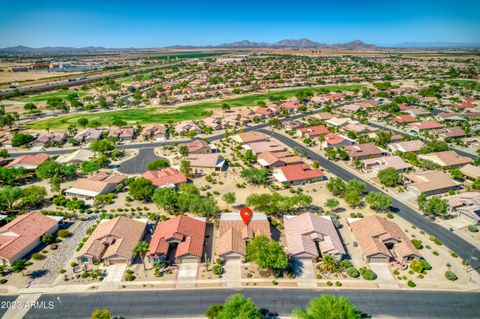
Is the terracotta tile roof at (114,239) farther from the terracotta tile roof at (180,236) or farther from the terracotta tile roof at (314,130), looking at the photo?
the terracotta tile roof at (314,130)

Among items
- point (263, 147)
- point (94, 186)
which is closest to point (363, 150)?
point (263, 147)

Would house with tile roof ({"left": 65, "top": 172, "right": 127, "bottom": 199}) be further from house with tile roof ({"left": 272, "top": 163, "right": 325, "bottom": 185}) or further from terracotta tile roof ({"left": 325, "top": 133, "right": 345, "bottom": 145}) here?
terracotta tile roof ({"left": 325, "top": 133, "right": 345, "bottom": 145})

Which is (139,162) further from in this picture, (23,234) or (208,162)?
(23,234)

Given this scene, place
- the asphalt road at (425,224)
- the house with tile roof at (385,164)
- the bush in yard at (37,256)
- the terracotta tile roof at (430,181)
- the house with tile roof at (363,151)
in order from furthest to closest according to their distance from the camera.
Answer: the house with tile roof at (363,151) → the house with tile roof at (385,164) → the terracotta tile roof at (430,181) → the asphalt road at (425,224) → the bush in yard at (37,256)

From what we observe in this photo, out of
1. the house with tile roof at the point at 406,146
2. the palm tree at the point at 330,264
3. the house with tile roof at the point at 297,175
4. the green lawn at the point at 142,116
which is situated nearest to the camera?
the palm tree at the point at 330,264

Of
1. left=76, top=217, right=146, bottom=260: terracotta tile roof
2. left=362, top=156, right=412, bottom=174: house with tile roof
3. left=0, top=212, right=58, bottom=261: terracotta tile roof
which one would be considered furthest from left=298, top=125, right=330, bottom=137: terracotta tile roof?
left=0, top=212, right=58, bottom=261: terracotta tile roof

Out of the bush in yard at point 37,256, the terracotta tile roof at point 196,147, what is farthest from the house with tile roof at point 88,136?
the bush in yard at point 37,256
